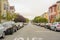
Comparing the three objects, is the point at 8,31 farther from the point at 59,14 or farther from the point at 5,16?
the point at 59,14

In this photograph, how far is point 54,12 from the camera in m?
99.4

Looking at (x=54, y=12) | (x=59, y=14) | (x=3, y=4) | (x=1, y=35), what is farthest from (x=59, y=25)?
(x=54, y=12)

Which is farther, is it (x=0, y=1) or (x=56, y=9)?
(x=56, y=9)

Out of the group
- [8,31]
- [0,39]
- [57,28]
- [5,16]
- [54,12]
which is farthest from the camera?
[54,12]

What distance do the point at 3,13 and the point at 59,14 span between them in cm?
2798

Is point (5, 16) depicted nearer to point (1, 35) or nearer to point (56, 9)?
point (56, 9)

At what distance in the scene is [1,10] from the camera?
73.4 meters

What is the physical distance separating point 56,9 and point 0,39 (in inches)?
3055

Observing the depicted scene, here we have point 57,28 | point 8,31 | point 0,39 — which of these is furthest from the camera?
point 57,28

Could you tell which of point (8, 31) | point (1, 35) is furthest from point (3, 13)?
point (1, 35)

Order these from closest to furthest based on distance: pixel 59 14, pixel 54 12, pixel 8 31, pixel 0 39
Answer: pixel 0 39
pixel 8 31
pixel 59 14
pixel 54 12

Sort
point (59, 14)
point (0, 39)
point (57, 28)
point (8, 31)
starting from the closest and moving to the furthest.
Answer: point (0, 39), point (8, 31), point (57, 28), point (59, 14)

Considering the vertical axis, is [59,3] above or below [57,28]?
above

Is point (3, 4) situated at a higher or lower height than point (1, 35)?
higher
